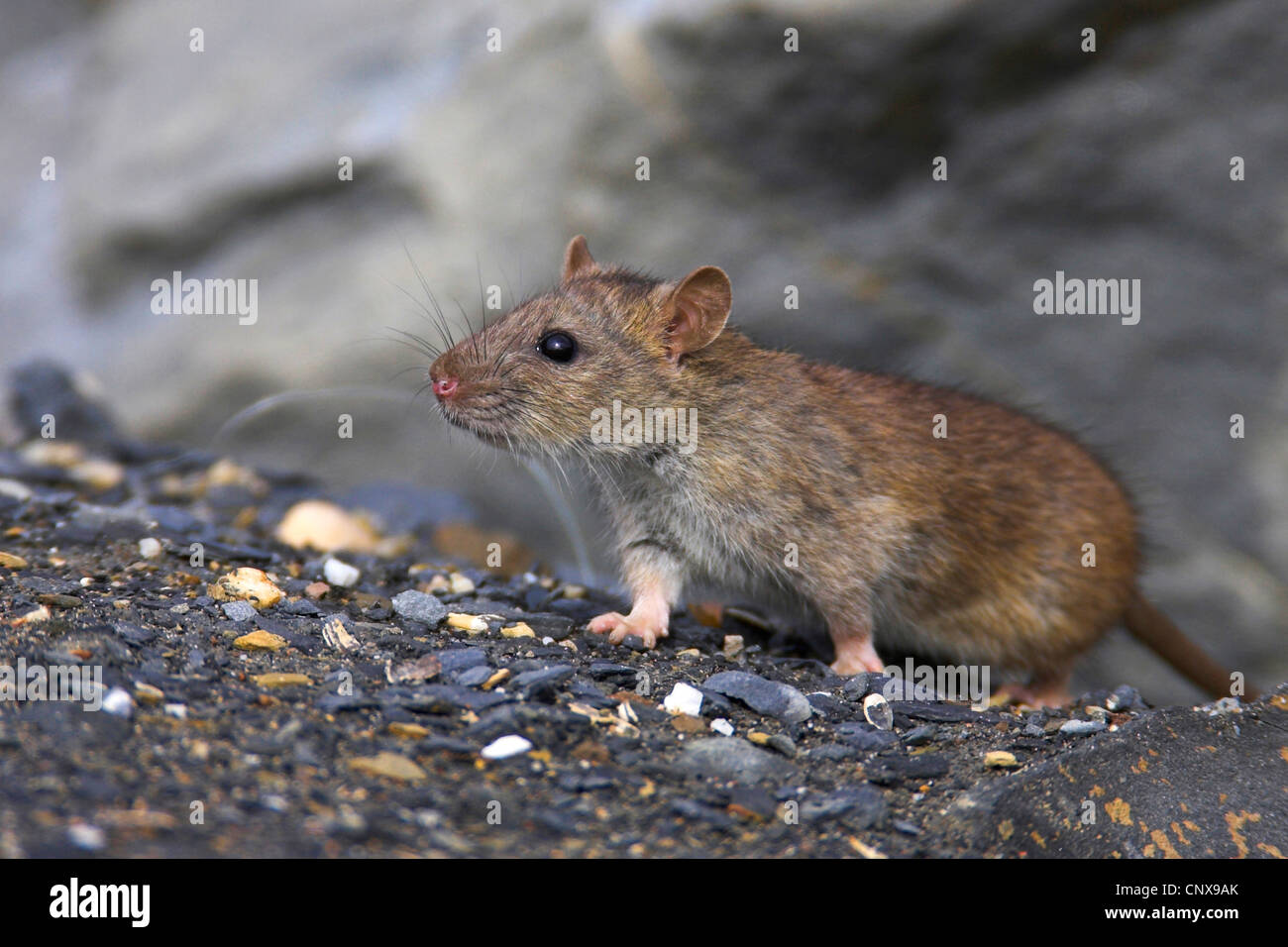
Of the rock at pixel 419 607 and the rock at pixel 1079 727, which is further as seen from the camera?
the rock at pixel 419 607

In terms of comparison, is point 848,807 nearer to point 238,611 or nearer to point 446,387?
point 238,611

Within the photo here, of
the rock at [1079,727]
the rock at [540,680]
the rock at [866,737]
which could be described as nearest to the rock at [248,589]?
the rock at [540,680]

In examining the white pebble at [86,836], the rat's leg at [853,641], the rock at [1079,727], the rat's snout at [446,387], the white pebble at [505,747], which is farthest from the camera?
the rat's leg at [853,641]

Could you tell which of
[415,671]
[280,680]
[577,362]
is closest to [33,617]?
[280,680]

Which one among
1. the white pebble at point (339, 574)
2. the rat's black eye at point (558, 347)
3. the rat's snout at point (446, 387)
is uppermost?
the rat's black eye at point (558, 347)

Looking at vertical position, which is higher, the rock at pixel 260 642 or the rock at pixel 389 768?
the rock at pixel 260 642

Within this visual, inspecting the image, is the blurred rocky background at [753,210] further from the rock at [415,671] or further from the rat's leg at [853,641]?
the rock at [415,671]

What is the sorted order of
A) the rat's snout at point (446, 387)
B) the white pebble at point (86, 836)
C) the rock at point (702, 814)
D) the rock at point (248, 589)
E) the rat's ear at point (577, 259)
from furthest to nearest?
the rat's ear at point (577, 259) → the rat's snout at point (446, 387) → the rock at point (248, 589) → the rock at point (702, 814) → the white pebble at point (86, 836)

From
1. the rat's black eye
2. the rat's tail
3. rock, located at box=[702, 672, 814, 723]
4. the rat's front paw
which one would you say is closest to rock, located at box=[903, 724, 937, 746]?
rock, located at box=[702, 672, 814, 723]
